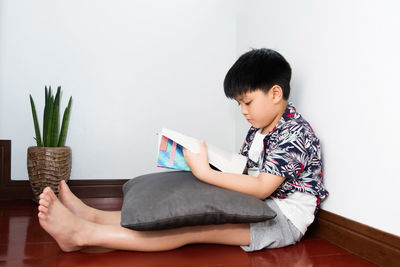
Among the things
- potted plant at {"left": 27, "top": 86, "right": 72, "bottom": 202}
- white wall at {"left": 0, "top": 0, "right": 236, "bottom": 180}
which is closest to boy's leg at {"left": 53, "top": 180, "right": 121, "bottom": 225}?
potted plant at {"left": 27, "top": 86, "right": 72, "bottom": 202}

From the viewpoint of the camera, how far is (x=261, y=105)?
46.3 inches

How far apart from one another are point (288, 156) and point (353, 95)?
308mm

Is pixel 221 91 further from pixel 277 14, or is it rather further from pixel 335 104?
pixel 335 104

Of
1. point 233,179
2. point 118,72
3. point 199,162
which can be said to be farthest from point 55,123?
point 233,179

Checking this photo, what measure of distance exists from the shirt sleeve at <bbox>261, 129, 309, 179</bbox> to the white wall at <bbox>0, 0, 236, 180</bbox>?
1.14 m

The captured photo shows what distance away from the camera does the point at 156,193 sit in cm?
98

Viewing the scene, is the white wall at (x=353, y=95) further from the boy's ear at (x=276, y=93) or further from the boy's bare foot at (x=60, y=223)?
the boy's bare foot at (x=60, y=223)

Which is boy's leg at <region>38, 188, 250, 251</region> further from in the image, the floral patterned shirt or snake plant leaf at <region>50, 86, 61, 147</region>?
snake plant leaf at <region>50, 86, 61, 147</region>

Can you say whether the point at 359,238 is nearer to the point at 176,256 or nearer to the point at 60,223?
the point at 176,256

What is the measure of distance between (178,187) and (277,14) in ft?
3.73

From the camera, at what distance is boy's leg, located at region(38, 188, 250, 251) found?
0.91 meters

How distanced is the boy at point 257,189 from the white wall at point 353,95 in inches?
4.1

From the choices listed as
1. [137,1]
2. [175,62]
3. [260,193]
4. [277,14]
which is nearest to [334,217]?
[260,193]

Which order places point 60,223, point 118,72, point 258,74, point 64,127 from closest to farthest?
point 60,223 < point 258,74 < point 64,127 < point 118,72
